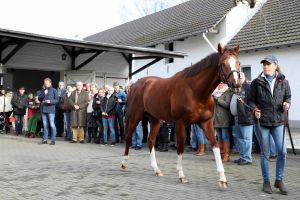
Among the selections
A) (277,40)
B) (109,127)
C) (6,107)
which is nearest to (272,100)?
(109,127)

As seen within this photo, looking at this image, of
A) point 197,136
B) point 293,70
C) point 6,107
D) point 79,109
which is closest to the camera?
point 197,136

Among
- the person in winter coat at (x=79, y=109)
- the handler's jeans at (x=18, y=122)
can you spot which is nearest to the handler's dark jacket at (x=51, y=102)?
the person in winter coat at (x=79, y=109)

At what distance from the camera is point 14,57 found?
17750 mm

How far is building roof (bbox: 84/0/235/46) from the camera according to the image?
26.7 m

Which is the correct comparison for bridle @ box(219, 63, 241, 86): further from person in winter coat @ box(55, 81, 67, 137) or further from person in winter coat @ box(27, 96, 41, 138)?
person in winter coat @ box(27, 96, 41, 138)

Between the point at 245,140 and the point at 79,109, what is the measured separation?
6.37 metres

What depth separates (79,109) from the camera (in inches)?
547

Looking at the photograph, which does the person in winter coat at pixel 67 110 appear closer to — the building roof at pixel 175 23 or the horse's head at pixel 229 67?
the horse's head at pixel 229 67

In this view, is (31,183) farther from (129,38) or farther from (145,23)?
(145,23)

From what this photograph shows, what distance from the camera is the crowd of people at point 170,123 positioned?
6230 millimetres

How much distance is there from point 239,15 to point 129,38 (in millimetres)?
11555

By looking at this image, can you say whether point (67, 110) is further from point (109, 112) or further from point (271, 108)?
point (271, 108)


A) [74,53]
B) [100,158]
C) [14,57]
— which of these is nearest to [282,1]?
[74,53]

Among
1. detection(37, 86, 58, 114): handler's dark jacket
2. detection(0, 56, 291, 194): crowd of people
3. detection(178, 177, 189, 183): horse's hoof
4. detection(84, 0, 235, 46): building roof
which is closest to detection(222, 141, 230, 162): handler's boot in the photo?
detection(0, 56, 291, 194): crowd of people
